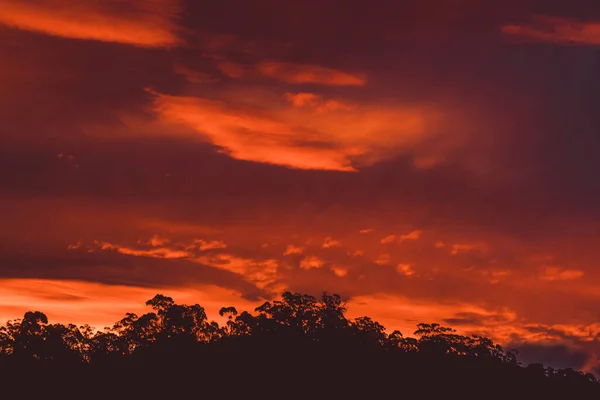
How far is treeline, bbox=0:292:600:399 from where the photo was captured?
72.3 meters

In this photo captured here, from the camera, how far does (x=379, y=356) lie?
76000mm

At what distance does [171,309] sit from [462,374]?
1058 inches

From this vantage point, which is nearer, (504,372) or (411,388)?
(411,388)

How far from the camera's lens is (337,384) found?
73.1 metres

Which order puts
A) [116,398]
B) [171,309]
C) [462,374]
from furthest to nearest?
[171,309] < [462,374] < [116,398]

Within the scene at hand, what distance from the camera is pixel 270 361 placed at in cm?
7350

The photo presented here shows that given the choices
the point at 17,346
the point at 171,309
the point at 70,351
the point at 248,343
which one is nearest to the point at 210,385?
the point at 248,343

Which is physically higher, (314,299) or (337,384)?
(314,299)

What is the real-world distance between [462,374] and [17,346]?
4205cm

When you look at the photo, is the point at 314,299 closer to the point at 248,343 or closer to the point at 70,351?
the point at 248,343

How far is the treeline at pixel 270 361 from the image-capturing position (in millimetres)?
72312

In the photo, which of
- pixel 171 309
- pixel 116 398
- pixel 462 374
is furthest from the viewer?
pixel 171 309

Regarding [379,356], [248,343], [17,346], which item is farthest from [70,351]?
[379,356]

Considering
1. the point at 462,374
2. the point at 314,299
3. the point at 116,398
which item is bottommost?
the point at 116,398
